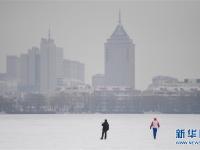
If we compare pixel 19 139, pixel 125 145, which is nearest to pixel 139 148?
pixel 125 145

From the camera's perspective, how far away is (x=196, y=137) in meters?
46.4

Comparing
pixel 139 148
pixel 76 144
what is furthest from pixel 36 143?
pixel 139 148

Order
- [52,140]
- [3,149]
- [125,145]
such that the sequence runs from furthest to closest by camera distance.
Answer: [52,140] < [125,145] < [3,149]

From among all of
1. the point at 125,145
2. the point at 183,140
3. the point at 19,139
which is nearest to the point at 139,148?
the point at 125,145

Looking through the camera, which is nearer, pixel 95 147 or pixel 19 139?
pixel 95 147

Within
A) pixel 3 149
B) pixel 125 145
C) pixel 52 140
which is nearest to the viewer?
pixel 3 149

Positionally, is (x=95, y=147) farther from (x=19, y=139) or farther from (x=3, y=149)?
(x=19, y=139)

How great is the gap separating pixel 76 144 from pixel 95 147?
7.45ft

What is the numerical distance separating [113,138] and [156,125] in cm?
302

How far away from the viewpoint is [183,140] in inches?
1737

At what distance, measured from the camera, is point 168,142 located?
43.8 m

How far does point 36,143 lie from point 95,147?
13.4 feet

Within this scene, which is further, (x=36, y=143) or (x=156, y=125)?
(x=156, y=125)

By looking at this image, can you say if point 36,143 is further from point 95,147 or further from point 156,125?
point 156,125
